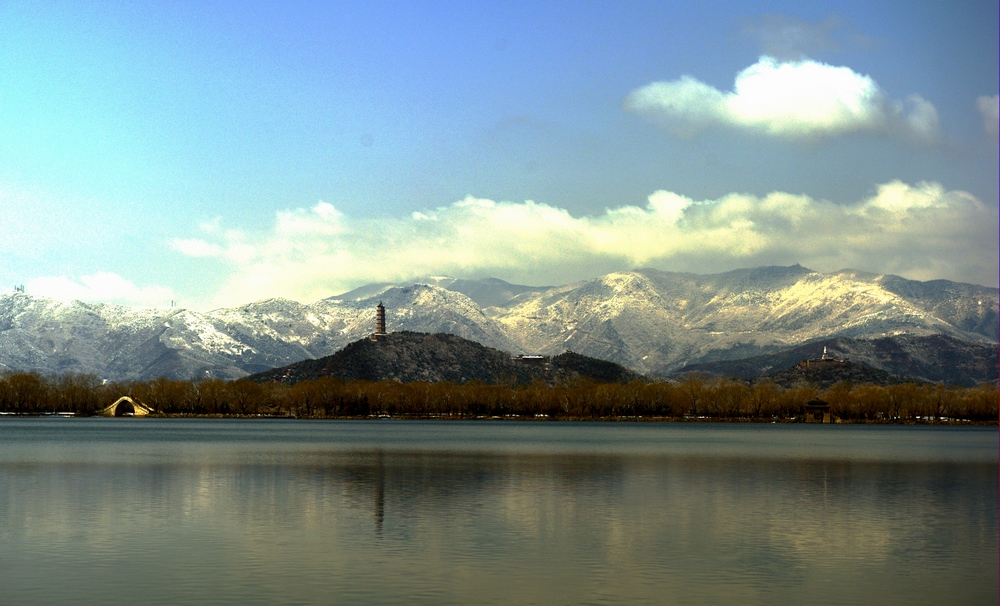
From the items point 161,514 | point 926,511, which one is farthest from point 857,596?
point 161,514

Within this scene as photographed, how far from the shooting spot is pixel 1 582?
32.9 meters

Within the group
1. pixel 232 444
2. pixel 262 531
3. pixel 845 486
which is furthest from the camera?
pixel 232 444

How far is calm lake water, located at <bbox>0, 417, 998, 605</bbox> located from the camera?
32781mm

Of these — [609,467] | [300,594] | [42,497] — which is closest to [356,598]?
[300,594]

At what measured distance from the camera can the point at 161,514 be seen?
50531mm

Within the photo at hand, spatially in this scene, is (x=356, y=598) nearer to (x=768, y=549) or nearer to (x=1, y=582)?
(x=1, y=582)

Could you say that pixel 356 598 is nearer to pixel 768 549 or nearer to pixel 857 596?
pixel 857 596

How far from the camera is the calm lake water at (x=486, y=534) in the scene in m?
32.8

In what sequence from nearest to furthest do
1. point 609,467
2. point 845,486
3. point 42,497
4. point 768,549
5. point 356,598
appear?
1. point 356,598
2. point 768,549
3. point 42,497
4. point 845,486
5. point 609,467

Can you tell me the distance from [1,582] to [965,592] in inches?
1169

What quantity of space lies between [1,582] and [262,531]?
13.3m

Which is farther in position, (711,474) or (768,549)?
(711,474)

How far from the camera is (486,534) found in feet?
146

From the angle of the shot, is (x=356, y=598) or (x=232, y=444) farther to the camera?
(x=232, y=444)
